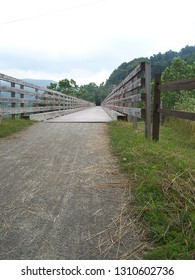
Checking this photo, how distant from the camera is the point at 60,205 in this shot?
90.0 inches

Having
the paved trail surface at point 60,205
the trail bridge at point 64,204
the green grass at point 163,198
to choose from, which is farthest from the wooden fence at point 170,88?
the paved trail surface at point 60,205

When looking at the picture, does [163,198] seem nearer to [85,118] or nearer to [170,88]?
[170,88]

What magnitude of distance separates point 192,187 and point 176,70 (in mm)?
48667

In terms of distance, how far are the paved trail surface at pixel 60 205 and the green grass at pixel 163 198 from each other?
16cm

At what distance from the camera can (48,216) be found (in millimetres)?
2094

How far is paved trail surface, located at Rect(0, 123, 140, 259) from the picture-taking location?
5.55 feet

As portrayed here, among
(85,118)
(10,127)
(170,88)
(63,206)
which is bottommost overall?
(63,206)

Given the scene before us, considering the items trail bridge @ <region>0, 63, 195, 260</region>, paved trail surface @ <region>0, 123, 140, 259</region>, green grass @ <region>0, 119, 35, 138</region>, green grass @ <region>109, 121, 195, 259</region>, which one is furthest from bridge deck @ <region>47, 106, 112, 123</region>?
green grass @ <region>109, 121, 195, 259</region>

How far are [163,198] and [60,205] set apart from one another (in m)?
0.86

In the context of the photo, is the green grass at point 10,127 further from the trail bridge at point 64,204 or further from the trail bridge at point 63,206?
the trail bridge at point 63,206

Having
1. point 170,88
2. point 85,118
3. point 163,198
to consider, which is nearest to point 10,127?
point 170,88

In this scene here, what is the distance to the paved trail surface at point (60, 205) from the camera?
5.55 feet

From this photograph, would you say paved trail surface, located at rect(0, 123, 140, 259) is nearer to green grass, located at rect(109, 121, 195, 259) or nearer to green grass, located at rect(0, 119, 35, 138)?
green grass, located at rect(109, 121, 195, 259)

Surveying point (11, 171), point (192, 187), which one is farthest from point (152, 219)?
point (11, 171)
